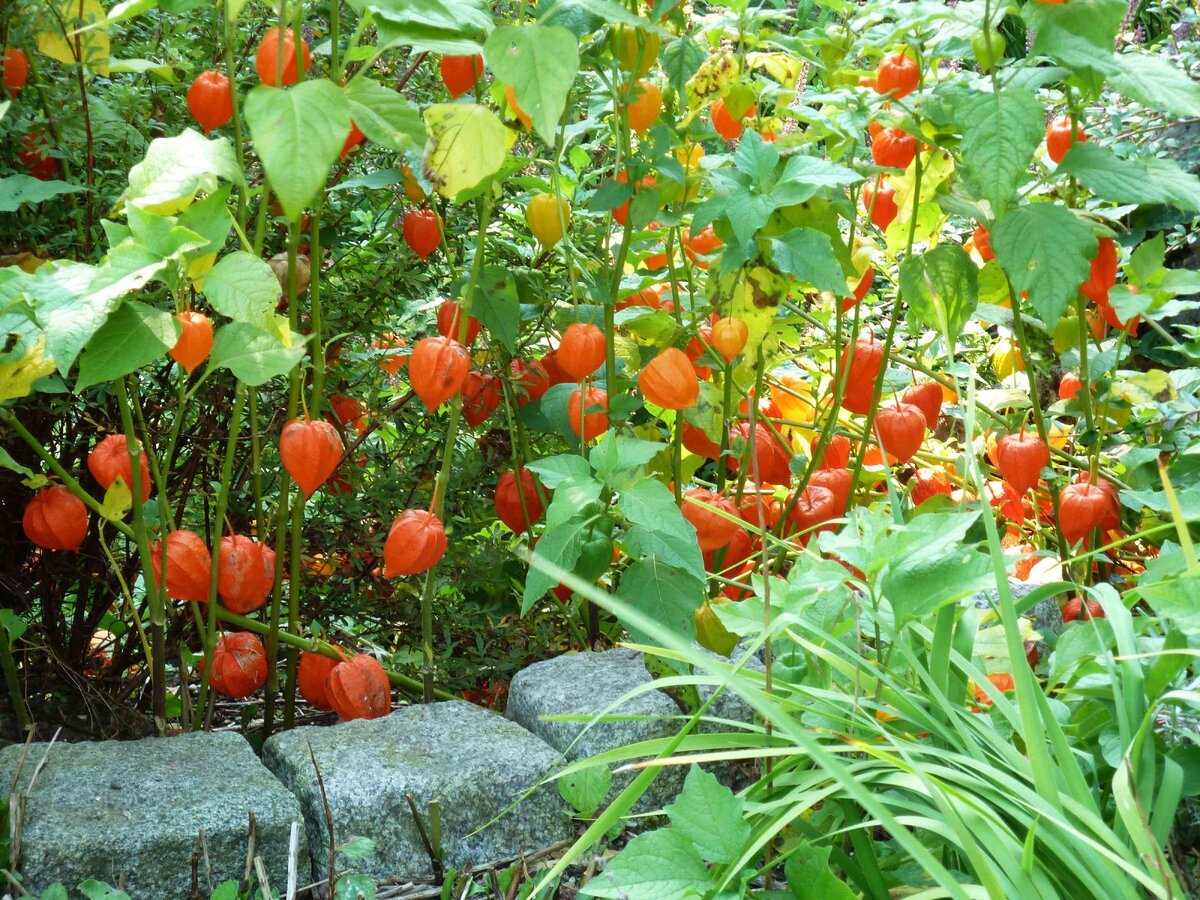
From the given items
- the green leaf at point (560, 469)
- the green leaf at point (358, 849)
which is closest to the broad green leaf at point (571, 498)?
the green leaf at point (560, 469)

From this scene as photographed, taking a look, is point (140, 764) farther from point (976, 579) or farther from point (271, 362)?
point (976, 579)

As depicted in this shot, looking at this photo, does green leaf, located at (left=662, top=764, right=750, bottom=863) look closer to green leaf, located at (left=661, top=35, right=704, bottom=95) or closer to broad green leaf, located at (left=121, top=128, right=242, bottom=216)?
broad green leaf, located at (left=121, top=128, right=242, bottom=216)

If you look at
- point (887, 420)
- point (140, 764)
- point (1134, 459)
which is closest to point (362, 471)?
point (140, 764)

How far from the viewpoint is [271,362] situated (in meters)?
1.04

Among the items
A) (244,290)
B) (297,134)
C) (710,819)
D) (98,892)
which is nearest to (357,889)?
(98,892)

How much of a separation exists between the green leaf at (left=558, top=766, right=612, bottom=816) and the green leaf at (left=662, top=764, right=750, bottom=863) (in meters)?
0.18

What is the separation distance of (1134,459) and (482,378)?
0.95 meters

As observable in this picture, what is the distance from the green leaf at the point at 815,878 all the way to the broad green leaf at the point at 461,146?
2.24 ft

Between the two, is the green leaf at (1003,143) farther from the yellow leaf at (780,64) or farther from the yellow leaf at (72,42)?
the yellow leaf at (72,42)

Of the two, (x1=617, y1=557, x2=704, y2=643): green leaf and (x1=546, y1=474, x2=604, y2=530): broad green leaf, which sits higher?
(x1=546, y1=474, x2=604, y2=530): broad green leaf

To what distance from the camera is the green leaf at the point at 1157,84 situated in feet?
3.88

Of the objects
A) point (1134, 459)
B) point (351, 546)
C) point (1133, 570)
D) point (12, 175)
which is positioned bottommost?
point (1133, 570)

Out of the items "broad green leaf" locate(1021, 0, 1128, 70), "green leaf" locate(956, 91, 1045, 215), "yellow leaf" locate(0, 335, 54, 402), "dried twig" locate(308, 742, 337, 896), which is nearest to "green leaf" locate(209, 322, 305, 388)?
"yellow leaf" locate(0, 335, 54, 402)

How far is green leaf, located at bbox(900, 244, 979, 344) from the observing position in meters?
1.38
